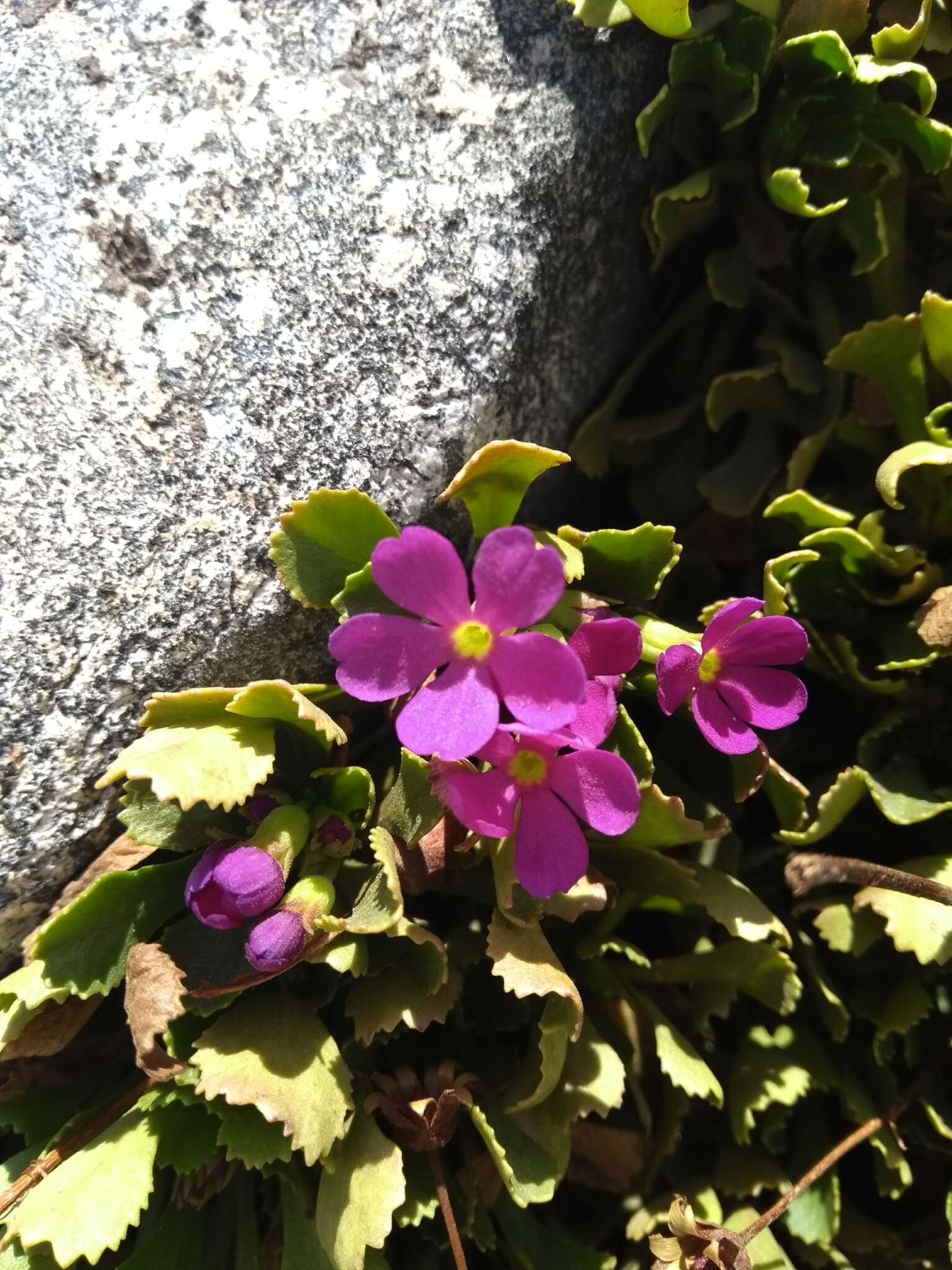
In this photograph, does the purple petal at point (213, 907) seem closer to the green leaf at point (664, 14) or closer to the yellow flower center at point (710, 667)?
the yellow flower center at point (710, 667)

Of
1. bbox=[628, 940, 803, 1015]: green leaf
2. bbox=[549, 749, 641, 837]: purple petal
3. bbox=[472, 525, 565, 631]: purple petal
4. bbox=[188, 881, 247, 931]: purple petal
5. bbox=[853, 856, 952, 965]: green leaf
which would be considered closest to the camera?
bbox=[472, 525, 565, 631]: purple petal

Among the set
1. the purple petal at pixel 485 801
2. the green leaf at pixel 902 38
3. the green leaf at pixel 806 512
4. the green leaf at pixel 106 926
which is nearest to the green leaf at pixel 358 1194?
the green leaf at pixel 106 926

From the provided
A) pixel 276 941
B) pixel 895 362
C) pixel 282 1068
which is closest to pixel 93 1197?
pixel 282 1068

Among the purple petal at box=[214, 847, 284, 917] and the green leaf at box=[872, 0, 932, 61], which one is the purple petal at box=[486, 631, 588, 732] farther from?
the green leaf at box=[872, 0, 932, 61]

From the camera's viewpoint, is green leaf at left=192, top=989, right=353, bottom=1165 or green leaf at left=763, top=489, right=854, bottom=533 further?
green leaf at left=763, top=489, right=854, bottom=533

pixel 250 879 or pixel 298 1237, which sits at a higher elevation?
pixel 250 879

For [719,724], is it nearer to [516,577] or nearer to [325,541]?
[516,577]

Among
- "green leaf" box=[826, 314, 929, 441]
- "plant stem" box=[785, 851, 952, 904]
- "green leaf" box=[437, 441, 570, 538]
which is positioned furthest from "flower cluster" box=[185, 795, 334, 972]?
"green leaf" box=[826, 314, 929, 441]
